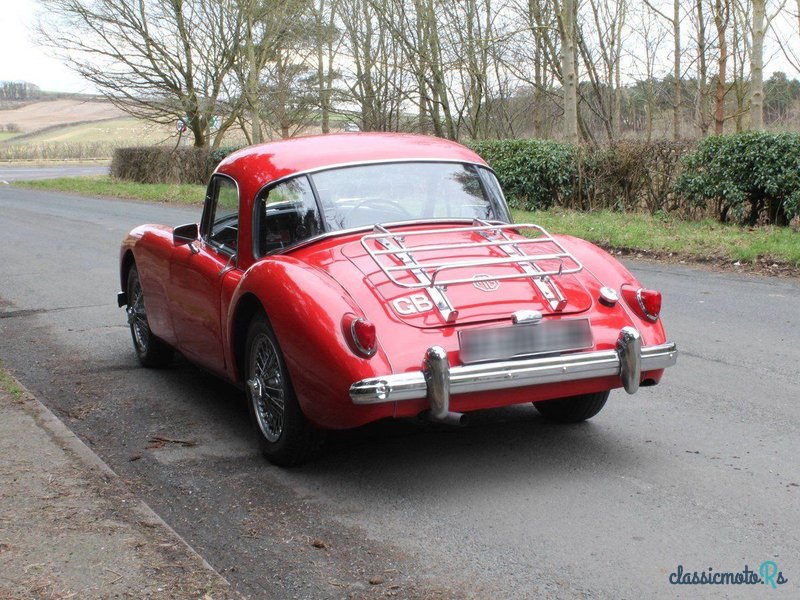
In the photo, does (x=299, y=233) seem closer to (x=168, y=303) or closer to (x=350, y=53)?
(x=168, y=303)

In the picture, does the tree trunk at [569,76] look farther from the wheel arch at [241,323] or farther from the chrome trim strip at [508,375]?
the chrome trim strip at [508,375]

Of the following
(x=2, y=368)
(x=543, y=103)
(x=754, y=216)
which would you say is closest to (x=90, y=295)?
(x=2, y=368)

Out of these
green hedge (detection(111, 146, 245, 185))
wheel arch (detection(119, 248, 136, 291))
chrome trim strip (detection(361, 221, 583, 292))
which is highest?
green hedge (detection(111, 146, 245, 185))

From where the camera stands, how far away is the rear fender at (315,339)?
4.20 meters

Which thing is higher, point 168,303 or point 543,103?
point 543,103

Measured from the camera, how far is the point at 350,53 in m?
32.9

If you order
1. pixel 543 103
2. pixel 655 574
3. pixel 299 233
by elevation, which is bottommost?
pixel 655 574

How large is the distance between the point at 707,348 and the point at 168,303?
3.90m

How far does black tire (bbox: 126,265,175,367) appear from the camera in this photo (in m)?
7.07

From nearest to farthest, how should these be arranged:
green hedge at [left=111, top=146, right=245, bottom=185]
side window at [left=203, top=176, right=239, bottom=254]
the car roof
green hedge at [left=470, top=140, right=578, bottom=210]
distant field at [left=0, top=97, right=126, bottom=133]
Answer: the car roof
side window at [left=203, top=176, right=239, bottom=254]
green hedge at [left=470, top=140, right=578, bottom=210]
green hedge at [left=111, top=146, right=245, bottom=185]
distant field at [left=0, top=97, right=126, bottom=133]

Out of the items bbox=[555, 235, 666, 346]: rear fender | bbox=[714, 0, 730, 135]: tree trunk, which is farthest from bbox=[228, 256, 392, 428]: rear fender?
bbox=[714, 0, 730, 135]: tree trunk

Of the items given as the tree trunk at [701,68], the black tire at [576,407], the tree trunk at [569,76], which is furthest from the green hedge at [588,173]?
the black tire at [576,407]

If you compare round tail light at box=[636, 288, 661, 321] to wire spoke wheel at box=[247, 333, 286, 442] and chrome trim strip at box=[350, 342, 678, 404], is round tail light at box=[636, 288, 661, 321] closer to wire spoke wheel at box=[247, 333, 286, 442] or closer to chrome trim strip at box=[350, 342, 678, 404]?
chrome trim strip at box=[350, 342, 678, 404]

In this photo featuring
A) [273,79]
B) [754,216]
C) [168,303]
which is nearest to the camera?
[168,303]
